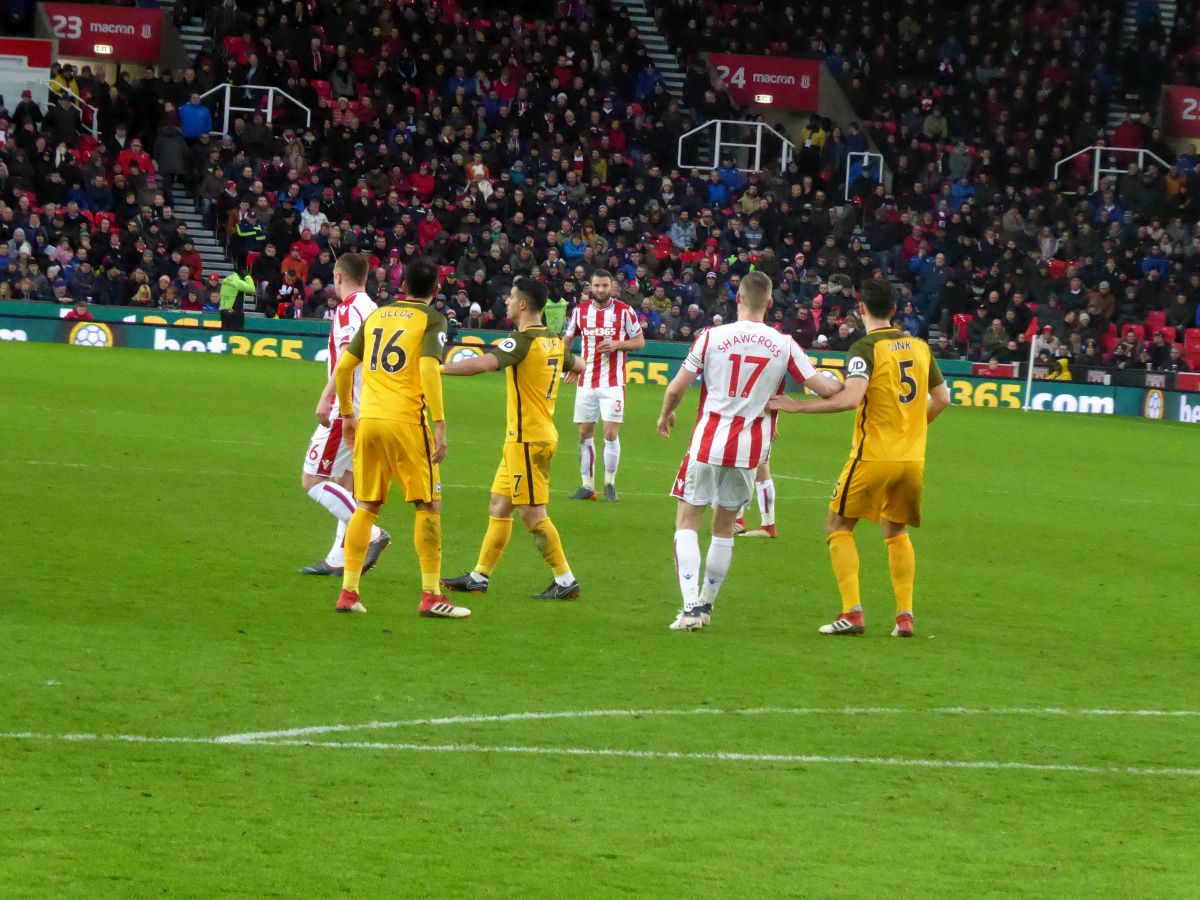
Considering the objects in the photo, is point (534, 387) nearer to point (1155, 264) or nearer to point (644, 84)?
point (1155, 264)

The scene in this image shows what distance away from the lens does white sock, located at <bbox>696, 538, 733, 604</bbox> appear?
1078cm

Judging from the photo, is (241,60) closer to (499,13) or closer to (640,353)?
(499,13)

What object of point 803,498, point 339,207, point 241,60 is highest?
point 241,60

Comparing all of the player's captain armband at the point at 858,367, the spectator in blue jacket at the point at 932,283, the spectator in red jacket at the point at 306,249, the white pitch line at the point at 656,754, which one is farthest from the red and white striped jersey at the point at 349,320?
the spectator in blue jacket at the point at 932,283

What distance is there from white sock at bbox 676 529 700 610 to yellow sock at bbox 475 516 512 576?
49.8 inches

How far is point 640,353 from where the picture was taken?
33156mm

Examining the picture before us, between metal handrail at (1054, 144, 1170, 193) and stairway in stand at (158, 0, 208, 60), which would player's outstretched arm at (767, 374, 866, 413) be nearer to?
stairway in stand at (158, 0, 208, 60)

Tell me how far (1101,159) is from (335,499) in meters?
34.7

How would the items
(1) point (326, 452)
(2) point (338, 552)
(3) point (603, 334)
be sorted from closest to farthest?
(1) point (326, 452) < (2) point (338, 552) < (3) point (603, 334)

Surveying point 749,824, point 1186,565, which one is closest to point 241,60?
point 1186,565

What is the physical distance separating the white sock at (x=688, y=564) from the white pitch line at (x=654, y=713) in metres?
2.12

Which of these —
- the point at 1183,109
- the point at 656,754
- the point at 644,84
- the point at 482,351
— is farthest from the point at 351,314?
the point at 1183,109

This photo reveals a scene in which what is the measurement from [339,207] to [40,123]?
229 inches

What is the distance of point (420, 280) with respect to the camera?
10.4 m
